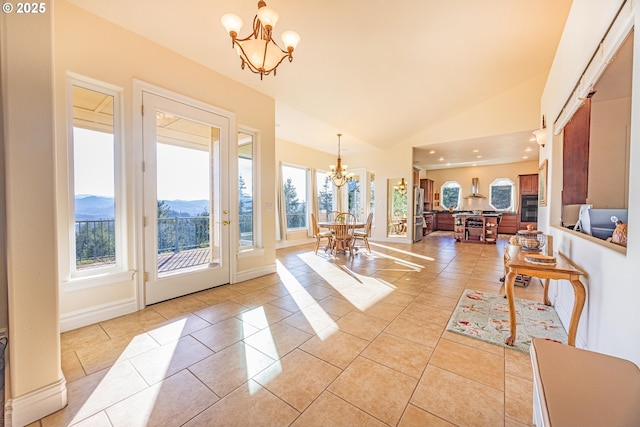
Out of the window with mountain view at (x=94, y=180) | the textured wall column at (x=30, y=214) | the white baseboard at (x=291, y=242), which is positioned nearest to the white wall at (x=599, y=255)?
the textured wall column at (x=30, y=214)

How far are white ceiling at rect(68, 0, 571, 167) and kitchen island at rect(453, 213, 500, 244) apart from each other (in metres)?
3.54

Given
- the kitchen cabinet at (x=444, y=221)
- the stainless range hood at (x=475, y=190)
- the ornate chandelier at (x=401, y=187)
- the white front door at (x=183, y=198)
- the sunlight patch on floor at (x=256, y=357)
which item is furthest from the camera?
the kitchen cabinet at (x=444, y=221)

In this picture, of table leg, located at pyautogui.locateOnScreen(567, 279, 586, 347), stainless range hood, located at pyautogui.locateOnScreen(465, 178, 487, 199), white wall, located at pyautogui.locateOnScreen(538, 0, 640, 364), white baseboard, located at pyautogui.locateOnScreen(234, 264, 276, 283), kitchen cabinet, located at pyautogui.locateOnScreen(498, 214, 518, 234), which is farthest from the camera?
stainless range hood, located at pyautogui.locateOnScreen(465, 178, 487, 199)

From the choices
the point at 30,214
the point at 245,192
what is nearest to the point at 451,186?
the point at 245,192

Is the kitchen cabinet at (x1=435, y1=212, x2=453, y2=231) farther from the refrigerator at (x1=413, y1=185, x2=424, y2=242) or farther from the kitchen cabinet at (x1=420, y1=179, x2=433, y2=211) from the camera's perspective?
the refrigerator at (x1=413, y1=185, x2=424, y2=242)

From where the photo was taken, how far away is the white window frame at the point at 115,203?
7.50 feet

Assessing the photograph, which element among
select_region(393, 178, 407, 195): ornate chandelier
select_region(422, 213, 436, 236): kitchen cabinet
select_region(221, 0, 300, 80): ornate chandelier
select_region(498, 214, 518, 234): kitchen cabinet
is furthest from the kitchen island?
select_region(221, 0, 300, 80): ornate chandelier

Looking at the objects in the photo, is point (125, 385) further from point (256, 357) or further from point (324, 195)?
point (324, 195)

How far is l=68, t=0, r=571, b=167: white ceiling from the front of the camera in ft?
8.25

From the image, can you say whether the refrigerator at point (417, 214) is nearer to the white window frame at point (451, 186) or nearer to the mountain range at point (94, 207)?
the white window frame at point (451, 186)

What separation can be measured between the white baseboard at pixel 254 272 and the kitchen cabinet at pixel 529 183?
33.4ft

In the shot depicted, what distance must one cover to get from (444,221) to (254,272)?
957 cm

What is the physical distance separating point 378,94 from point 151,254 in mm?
4270

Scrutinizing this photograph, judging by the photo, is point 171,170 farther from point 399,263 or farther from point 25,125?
point 399,263
